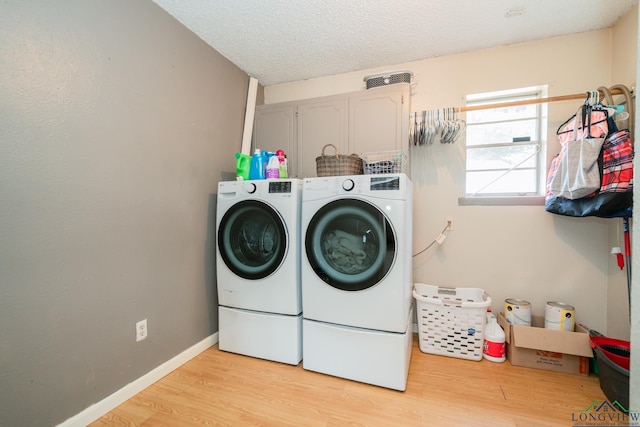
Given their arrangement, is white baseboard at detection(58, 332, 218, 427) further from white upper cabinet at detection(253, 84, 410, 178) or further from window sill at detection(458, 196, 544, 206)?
window sill at detection(458, 196, 544, 206)

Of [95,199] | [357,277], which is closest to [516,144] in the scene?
A: [357,277]

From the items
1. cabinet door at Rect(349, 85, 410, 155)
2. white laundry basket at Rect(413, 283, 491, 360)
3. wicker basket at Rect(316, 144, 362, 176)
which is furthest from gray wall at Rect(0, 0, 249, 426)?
white laundry basket at Rect(413, 283, 491, 360)

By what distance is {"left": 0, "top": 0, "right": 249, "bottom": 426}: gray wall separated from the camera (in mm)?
1046

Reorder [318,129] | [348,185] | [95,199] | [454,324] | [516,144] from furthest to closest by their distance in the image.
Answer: [318,129]
[516,144]
[454,324]
[348,185]
[95,199]

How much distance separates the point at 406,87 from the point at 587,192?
135 cm

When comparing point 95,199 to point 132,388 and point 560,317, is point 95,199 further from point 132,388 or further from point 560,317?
point 560,317

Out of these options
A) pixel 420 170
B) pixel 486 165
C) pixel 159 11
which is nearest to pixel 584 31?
pixel 486 165

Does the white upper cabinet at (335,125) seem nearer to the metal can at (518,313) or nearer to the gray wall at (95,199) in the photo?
the gray wall at (95,199)

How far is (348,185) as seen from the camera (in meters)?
1.51

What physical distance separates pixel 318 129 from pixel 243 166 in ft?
2.53

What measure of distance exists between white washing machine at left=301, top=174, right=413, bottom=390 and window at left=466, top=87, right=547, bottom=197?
1.02m

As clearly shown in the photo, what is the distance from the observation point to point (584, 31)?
1809mm

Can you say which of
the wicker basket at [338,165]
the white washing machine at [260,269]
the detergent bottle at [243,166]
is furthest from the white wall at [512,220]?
the detergent bottle at [243,166]

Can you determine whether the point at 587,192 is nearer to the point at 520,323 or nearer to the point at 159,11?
the point at 520,323
